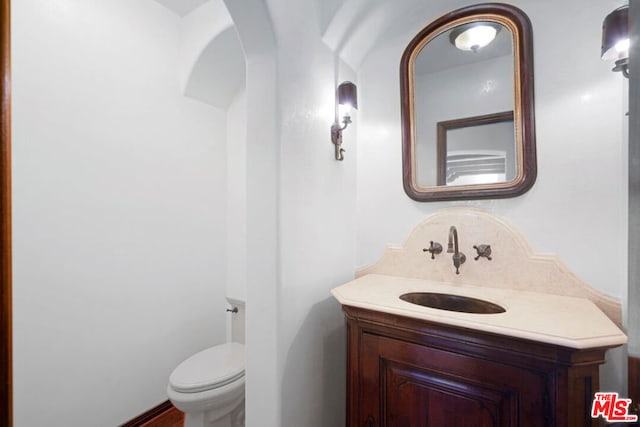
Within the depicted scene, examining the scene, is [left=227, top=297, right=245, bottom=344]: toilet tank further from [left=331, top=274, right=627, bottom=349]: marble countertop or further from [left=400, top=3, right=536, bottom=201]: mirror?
[left=400, top=3, right=536, bottom=201]: mirror

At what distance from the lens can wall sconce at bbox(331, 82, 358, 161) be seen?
142 cm

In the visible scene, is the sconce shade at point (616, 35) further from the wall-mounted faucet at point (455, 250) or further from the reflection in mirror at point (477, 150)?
the wall-mounted faucet at point (455, 250)

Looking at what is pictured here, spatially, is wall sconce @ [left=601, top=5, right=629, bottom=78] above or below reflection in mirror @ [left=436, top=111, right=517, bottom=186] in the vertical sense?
above

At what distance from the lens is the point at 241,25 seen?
1060 millimetres

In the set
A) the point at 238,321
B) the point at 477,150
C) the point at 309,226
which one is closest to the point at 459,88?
the point at 477,150

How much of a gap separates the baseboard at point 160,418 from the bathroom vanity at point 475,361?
140 centimetres

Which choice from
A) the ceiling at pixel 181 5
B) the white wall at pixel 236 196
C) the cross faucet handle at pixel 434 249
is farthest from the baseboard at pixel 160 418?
the ceiling at pixel 181 5

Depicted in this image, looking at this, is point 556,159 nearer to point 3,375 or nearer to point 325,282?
point 325,282

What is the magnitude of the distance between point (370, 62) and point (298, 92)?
2.54ft

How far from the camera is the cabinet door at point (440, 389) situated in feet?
2.62

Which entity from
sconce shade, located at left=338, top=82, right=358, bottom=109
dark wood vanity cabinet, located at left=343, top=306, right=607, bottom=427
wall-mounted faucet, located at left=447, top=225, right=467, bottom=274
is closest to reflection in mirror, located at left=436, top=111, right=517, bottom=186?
wall-mounted faucet, located at left=447, top=225, right=467, bottom=274

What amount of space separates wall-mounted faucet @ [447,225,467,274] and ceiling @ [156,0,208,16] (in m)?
2.20
